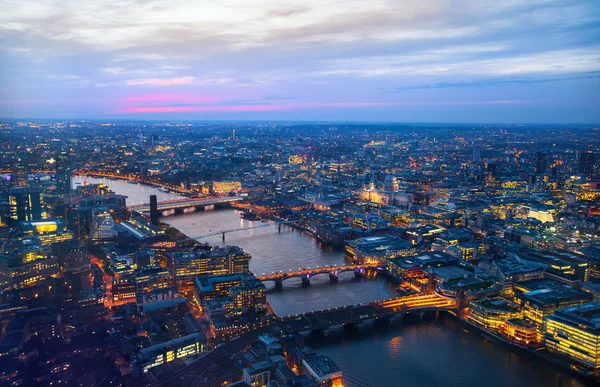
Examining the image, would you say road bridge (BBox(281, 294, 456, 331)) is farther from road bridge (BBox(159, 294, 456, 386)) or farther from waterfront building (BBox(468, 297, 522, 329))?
waterfront building (BBox(468, 297, 522, 329))

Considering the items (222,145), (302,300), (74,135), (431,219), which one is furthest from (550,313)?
(222,145)

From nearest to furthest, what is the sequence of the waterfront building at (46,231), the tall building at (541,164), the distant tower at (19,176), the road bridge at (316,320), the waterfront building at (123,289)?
the road bridge at (316,320), the waterfront building at (123,289), the waterfront building at (46,231), the distant tower at (19,176), the tall building at (541,164)

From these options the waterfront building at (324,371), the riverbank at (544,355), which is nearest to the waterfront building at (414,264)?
the riverbank at (544,355)

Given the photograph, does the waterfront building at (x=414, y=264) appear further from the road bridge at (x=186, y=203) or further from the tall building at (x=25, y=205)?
the road bridge at (x=186, y=203)

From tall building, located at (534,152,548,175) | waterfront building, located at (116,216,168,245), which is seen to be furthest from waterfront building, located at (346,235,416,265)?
tall building, located at (534,152,548,175)

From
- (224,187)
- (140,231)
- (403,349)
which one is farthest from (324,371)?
(224,187)

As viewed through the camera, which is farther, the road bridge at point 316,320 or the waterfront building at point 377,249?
the waterfront building at point 377,249
